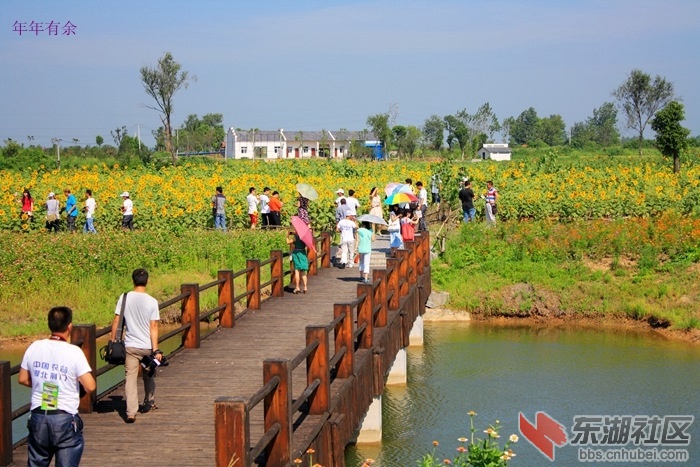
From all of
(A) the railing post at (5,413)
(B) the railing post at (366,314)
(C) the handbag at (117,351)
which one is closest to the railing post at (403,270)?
(B) the railing post at (366,314)

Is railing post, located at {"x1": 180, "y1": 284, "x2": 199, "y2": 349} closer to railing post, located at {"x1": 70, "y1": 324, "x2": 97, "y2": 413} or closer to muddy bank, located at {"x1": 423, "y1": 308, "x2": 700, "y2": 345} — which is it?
railing post, located at {"x1": 70, "y1": 324, "x2": 97, "y2": 413}

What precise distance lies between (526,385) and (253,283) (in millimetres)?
6173

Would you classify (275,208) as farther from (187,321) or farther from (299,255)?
(187,321)

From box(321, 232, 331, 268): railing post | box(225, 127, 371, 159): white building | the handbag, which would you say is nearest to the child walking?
box(321, 232, 331, 268): railing post

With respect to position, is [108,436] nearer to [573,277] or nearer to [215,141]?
[573,277]

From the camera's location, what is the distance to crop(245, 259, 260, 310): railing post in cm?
1570

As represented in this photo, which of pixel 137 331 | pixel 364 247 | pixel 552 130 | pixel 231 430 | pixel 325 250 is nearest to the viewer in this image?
pixel 231 430

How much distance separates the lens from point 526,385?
1878cm

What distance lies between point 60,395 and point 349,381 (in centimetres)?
476

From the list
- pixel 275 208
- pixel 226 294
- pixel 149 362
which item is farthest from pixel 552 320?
pixel 149 362

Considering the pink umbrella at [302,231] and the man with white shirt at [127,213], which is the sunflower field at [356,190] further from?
the pink umbrella at [302,231]

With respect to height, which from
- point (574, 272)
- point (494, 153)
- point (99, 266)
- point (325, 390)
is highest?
point (494, 153)

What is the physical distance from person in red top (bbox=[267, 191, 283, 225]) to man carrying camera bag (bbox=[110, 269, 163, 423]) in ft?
67.5

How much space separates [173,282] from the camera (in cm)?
2558
